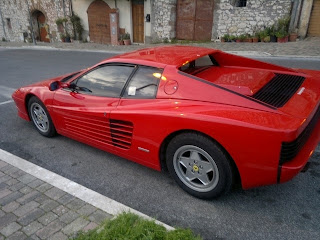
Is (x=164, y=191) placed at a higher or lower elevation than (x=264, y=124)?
lower

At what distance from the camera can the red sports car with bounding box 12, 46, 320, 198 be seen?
7.23 ft

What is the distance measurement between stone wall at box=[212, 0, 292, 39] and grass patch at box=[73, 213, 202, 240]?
1417 cm

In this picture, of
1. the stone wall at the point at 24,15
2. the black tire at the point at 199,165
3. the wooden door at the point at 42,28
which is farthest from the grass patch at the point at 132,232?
the wooden door at the point at 42,28

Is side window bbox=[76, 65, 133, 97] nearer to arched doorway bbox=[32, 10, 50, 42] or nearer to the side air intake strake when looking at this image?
the side air intake strake

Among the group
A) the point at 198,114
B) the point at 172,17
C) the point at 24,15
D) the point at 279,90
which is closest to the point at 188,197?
the point at 198,114

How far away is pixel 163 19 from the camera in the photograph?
16250mm

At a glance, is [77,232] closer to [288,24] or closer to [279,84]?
[279,84]

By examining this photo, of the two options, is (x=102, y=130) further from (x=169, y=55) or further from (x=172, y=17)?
→ (x=172, y=17)

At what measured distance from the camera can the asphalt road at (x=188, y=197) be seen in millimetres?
2309

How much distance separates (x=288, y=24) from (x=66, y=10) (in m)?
15.9

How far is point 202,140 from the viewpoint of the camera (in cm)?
242

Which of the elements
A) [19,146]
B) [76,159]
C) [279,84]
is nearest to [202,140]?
[279,84]

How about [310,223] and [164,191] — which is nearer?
[310,223]

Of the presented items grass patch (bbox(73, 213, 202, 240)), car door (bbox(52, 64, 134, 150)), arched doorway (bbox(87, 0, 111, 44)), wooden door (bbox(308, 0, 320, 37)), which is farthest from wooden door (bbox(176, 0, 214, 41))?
grass patch (bbox(73, 213, 202, 240))
